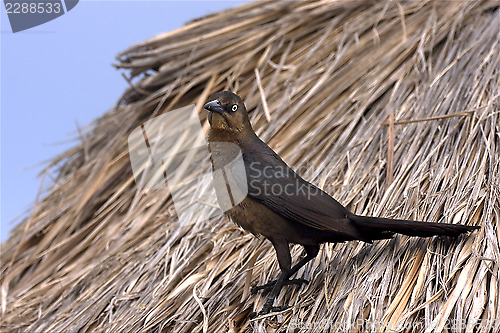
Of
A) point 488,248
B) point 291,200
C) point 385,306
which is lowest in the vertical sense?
point 385,306

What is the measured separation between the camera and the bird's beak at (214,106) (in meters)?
2.37

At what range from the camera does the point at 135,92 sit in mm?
4453

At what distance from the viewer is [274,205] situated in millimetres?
2283

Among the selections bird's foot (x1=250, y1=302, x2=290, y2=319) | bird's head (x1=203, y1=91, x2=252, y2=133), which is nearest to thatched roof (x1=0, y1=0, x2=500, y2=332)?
bird's foot (x1=250, y1=302, x2=290, y2=319)

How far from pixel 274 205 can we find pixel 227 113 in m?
0.45

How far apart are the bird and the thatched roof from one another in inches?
6.1

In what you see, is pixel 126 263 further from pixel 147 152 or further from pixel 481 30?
pixel 481 30

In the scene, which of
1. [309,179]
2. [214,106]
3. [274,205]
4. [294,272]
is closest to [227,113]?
[214,106]

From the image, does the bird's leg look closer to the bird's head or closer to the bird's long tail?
the bird's long tail

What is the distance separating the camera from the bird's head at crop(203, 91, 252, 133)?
2401 millimetres

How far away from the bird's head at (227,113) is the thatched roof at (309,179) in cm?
66

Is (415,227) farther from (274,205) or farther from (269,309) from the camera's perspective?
(269,309)

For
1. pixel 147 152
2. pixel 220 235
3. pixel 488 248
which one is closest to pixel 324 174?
pixel 220 235

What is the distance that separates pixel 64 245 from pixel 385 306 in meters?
2.48
